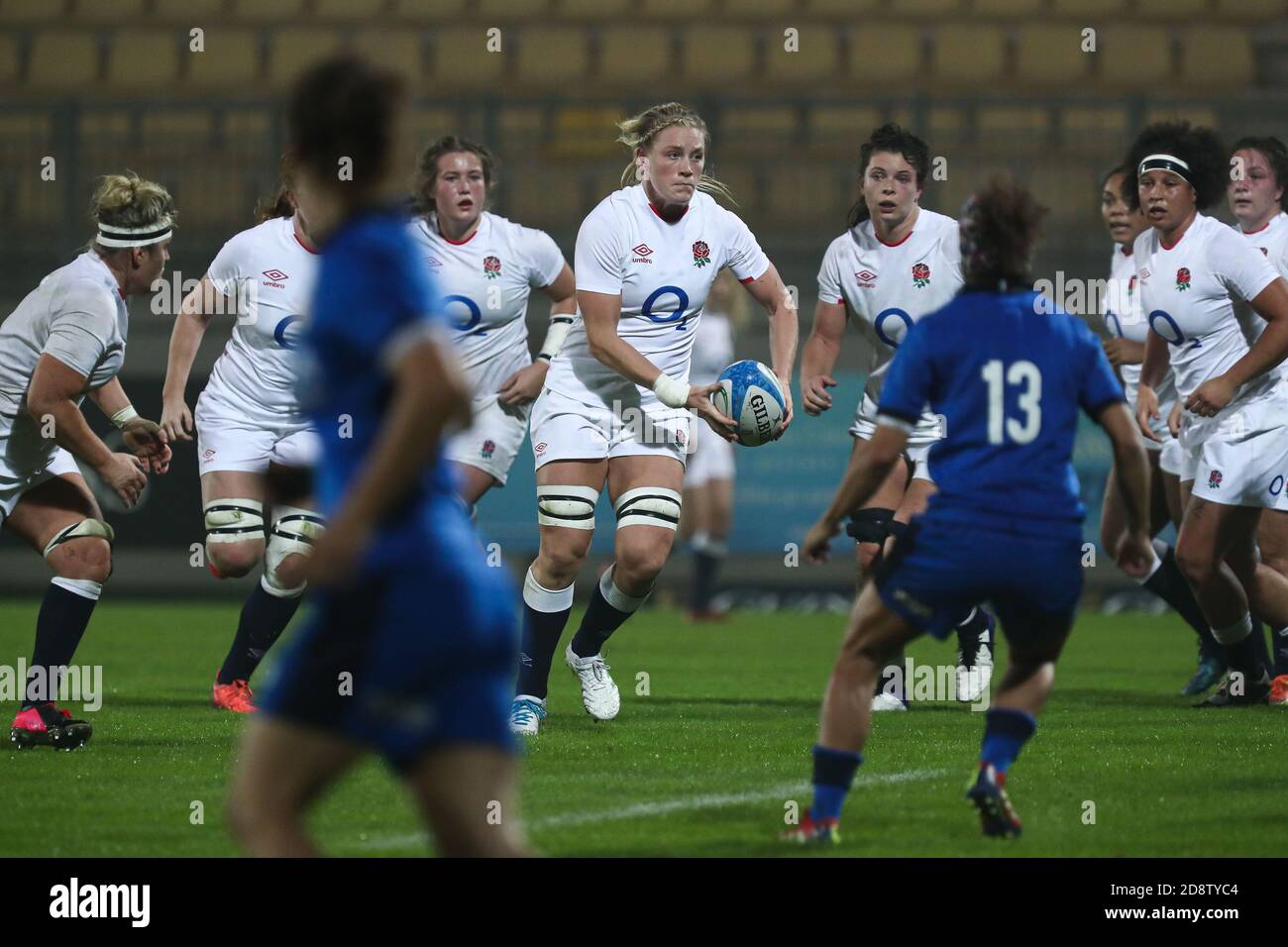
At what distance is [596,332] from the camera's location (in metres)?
7.39

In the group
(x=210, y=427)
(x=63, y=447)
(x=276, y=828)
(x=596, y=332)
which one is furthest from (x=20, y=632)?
(x=276, y=828)

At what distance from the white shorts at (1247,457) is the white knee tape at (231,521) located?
446cm

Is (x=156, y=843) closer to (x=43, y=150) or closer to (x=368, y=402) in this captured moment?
(x=368, y=402)

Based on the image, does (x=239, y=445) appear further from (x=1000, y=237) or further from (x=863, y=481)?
(x=1000, y=237)

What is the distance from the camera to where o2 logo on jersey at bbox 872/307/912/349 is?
835cm

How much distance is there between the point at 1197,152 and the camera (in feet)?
27.0

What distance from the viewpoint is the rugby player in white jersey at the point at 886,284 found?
8203mm

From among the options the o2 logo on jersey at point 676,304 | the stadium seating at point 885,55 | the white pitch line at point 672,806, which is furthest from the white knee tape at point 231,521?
the stadium seating at point 885,55

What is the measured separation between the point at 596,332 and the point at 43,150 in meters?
9.90

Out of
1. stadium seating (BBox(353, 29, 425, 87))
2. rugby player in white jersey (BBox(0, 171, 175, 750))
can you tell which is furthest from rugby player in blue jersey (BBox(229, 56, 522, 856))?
stadium seating (BBox(353, 29, 425, 87))

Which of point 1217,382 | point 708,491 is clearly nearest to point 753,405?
point 1217,382

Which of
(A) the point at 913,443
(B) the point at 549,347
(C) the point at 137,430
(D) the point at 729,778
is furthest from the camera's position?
(A) the point at 913,443

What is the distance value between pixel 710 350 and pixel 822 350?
6577 millimetres

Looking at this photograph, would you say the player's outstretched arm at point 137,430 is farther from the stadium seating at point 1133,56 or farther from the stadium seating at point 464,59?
the stadium seating at point 1133,56
